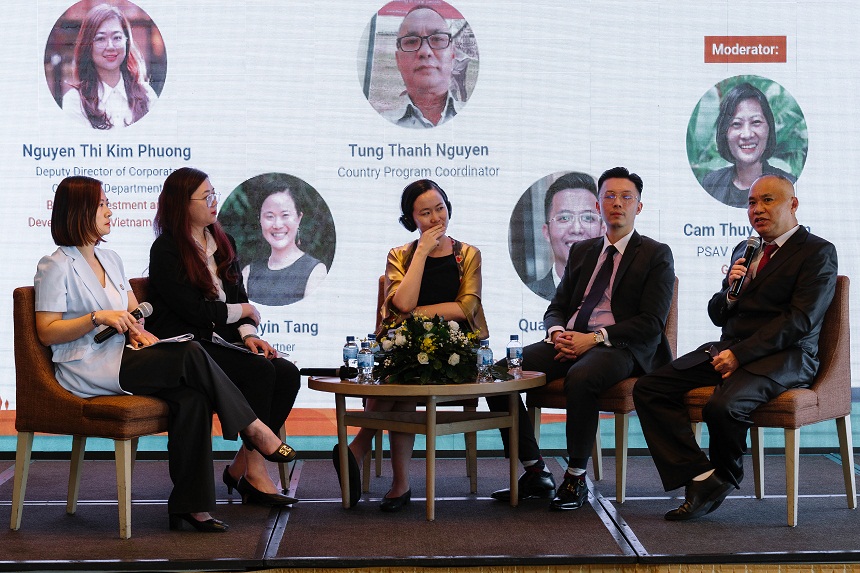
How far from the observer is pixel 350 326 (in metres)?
5.40

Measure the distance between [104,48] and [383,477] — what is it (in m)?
2.64

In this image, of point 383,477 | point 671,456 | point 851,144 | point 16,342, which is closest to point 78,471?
point 16,342

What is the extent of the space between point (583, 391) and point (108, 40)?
10.2 ft

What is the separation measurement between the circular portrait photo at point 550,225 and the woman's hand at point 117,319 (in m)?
2.32

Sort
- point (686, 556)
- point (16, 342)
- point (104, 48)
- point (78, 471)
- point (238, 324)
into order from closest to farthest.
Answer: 1. point (686, 556)
2. point (16, 342)
3. point (78, 471)
4. point (238, 324)
5. point (104, 48)

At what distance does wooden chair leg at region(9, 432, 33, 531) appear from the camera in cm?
369

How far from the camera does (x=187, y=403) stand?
12.0ft

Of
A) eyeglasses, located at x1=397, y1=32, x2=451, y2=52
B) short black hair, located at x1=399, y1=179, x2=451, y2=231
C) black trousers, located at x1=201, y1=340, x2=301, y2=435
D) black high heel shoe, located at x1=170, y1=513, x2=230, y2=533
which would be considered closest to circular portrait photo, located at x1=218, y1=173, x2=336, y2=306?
eyeglasses, located at x1=397, y1=32, x2=451, y2=52

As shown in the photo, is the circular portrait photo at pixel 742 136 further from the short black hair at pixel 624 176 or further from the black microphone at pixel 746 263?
the black microphone at pixel 746 263

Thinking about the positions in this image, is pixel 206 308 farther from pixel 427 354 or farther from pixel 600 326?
pixel 600 326

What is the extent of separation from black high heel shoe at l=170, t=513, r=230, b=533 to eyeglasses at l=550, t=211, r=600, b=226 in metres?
2.54

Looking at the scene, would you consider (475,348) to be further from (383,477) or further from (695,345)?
(695,345)

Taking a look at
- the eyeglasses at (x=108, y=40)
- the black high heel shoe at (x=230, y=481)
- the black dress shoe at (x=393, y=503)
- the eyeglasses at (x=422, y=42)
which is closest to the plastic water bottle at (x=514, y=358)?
the black dress shoe at (x=393, y=503)

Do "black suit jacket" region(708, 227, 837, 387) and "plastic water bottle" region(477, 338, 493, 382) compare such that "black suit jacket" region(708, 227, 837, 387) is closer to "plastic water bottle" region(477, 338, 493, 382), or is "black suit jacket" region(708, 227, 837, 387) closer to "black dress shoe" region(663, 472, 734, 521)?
"black dress shoe" region(663, 472, 734, 521)
